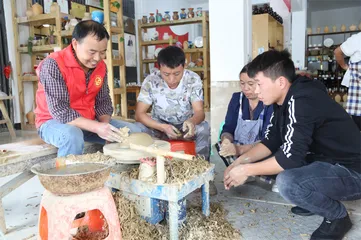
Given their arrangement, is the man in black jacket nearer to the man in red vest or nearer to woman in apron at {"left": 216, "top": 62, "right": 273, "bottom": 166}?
woman in apron at {"left": 216, "top": 62, "right": 273, "bottom": 166}

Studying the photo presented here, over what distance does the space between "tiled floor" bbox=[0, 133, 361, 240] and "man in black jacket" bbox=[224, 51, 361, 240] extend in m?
0.22

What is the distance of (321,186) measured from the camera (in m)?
1.81

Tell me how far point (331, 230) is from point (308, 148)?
502 mm

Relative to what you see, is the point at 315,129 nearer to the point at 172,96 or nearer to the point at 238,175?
the point at 238,175

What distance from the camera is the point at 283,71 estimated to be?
1896 mm

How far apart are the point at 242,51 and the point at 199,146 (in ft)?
4.00

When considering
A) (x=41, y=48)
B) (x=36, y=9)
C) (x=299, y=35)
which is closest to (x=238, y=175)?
(x=41, y=48)

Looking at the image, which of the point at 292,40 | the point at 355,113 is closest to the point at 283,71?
the point at 355,113

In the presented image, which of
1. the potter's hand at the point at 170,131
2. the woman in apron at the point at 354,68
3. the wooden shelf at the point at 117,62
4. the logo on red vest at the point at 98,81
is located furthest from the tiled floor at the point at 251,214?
the wooden shelf at the point at 117,62

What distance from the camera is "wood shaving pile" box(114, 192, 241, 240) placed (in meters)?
1.85

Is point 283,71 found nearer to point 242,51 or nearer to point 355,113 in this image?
point 242,51

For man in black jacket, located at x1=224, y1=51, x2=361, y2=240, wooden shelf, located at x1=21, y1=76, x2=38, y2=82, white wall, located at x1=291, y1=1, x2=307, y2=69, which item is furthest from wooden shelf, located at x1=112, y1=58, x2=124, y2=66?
white wall, located at x1=291, y1=1, x2=307, y2=69

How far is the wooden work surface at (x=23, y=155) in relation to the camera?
200cm

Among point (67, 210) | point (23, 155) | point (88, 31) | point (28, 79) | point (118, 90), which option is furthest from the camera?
point (28, 79)
